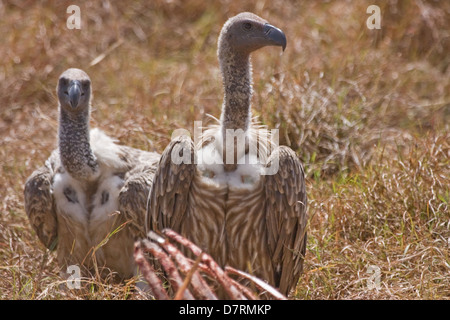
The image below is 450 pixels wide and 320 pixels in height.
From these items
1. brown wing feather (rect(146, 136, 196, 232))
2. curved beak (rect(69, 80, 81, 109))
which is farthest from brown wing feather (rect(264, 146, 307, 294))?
curved beak (rect(69, 80, 81, 109))

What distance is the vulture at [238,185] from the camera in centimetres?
481

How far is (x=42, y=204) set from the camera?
569cm

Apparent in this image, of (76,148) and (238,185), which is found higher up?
(76,148)

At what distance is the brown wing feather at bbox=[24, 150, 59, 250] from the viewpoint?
5.68m

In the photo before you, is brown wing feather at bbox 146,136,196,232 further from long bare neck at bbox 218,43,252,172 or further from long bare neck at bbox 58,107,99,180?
long bare neck at bbox 58,107,99,180

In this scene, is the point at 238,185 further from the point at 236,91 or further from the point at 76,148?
the point at 76,148

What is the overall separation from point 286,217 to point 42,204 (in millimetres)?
1760

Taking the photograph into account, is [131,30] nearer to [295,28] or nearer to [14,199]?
[295,28]

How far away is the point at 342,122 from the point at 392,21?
244cm

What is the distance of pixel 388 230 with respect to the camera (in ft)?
18.6

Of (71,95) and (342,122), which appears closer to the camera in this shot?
(71,95)

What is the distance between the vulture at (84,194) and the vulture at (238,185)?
64cm

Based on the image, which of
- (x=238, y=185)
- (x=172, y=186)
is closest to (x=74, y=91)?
(x=172, y=186)

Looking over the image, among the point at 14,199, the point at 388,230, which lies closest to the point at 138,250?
the point at 388,230
